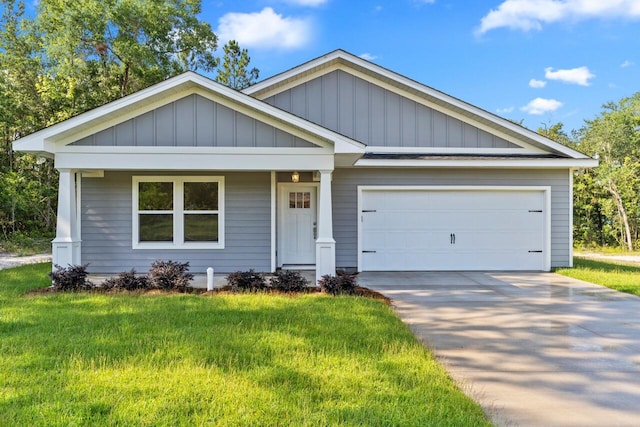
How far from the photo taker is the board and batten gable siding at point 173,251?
30.9 ft

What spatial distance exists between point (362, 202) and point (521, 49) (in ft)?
57.9

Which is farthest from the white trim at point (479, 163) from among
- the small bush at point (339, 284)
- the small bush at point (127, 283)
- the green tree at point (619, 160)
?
the green tree at point (619, 160)

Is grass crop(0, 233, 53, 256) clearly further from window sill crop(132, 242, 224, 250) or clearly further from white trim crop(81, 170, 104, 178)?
window sill crop(132, 242, 224, 250)

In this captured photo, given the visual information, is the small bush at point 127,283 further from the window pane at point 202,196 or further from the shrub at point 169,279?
the window pane at point 202,196

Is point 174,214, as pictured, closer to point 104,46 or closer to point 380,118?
point 380,118

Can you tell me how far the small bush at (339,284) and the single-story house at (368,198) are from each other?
87.4 inches

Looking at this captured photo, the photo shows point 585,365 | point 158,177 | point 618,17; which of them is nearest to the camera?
point 585,365

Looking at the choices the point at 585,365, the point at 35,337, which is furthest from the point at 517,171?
the point at 35,337

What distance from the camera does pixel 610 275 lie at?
9.69 m

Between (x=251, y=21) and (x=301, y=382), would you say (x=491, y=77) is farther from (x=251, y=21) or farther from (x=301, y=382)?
(x=301, y=382)

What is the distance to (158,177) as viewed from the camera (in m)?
9.41

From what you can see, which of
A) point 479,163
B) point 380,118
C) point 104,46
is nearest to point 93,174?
point 380,118

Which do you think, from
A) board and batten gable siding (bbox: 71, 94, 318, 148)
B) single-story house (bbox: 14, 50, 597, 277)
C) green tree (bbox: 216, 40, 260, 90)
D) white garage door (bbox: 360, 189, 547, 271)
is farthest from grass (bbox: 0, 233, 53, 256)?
white garage door (bbox: 360, 189, 547, 271)

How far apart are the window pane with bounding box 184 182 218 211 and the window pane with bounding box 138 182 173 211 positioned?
42 cm
